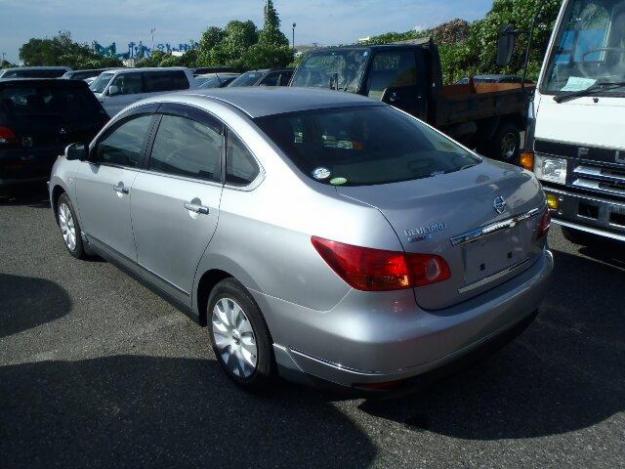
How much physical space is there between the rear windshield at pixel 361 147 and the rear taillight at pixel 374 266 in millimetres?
468

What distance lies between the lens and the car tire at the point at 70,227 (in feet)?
17.1

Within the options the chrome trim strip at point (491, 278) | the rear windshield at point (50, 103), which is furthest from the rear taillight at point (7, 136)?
the chrome trim strip at point (491, 278)

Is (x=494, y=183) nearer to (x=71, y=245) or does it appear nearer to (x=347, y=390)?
(x=347, y=390)

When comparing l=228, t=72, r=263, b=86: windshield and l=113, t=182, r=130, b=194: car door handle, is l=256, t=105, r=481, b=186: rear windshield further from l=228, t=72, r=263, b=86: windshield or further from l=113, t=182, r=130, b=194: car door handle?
l=228, t=72, r=263, b=86: windshield

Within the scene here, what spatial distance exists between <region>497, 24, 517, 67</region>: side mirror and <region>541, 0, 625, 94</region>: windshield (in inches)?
18.2

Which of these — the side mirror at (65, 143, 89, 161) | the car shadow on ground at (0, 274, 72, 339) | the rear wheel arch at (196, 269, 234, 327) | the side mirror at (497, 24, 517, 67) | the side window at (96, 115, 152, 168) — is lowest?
the car shadow on ground at (0, 274, 72, 339)

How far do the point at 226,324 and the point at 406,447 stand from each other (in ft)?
3.80

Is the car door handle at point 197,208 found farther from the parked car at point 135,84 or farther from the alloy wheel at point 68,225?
the parked car at point 135,84

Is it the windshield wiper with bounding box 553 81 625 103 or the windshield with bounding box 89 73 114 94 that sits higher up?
the windshield wiper with bounding box 553 81 625 103

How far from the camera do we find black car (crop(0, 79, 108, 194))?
296 inches

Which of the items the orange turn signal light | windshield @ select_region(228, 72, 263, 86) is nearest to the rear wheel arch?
the orange turn signal light

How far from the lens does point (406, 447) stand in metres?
2.76

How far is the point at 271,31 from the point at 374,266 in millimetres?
39694

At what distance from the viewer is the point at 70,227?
5.41m
